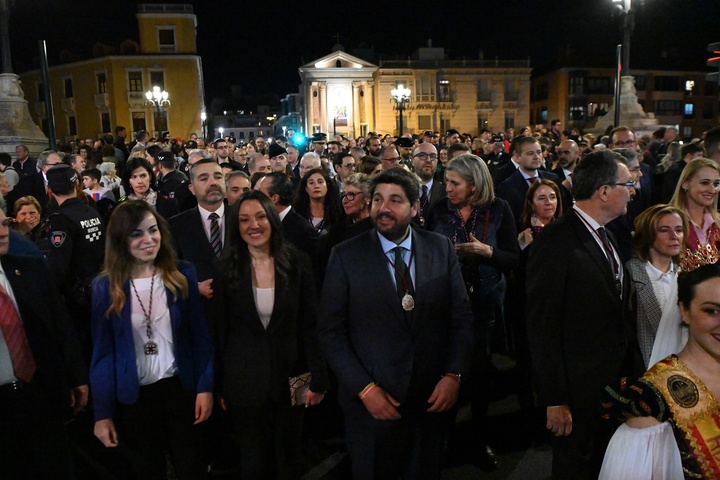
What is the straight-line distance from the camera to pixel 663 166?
26.7 ft

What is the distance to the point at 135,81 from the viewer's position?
44156 mm

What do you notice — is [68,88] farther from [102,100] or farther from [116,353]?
[116,353]

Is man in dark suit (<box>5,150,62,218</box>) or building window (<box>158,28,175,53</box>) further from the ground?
building window (<box>158,28,175,53</box>)

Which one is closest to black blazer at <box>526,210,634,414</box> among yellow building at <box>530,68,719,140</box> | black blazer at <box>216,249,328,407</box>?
black blazer at <box>216,249,328,407</box>

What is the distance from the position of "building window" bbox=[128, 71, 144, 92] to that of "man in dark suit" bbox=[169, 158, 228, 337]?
44.2m

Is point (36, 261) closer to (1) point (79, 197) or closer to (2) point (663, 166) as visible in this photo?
(1) point (79, 197)

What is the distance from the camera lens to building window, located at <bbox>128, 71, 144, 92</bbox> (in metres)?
44.0

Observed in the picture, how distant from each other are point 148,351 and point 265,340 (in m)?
0.73

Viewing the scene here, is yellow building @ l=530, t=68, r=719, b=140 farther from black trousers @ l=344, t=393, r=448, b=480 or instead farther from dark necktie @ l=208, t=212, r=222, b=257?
black trousers @ l=344, t=393, r=448, b=480

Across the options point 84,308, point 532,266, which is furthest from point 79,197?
point 532,266

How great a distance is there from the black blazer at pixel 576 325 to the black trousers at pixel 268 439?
5.48ft

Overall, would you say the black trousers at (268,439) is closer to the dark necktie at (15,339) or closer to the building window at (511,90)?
the dark necktie at (15,339)

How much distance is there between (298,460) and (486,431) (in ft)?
5.52

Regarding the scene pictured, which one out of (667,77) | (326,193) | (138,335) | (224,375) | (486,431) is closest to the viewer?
(138,335)
